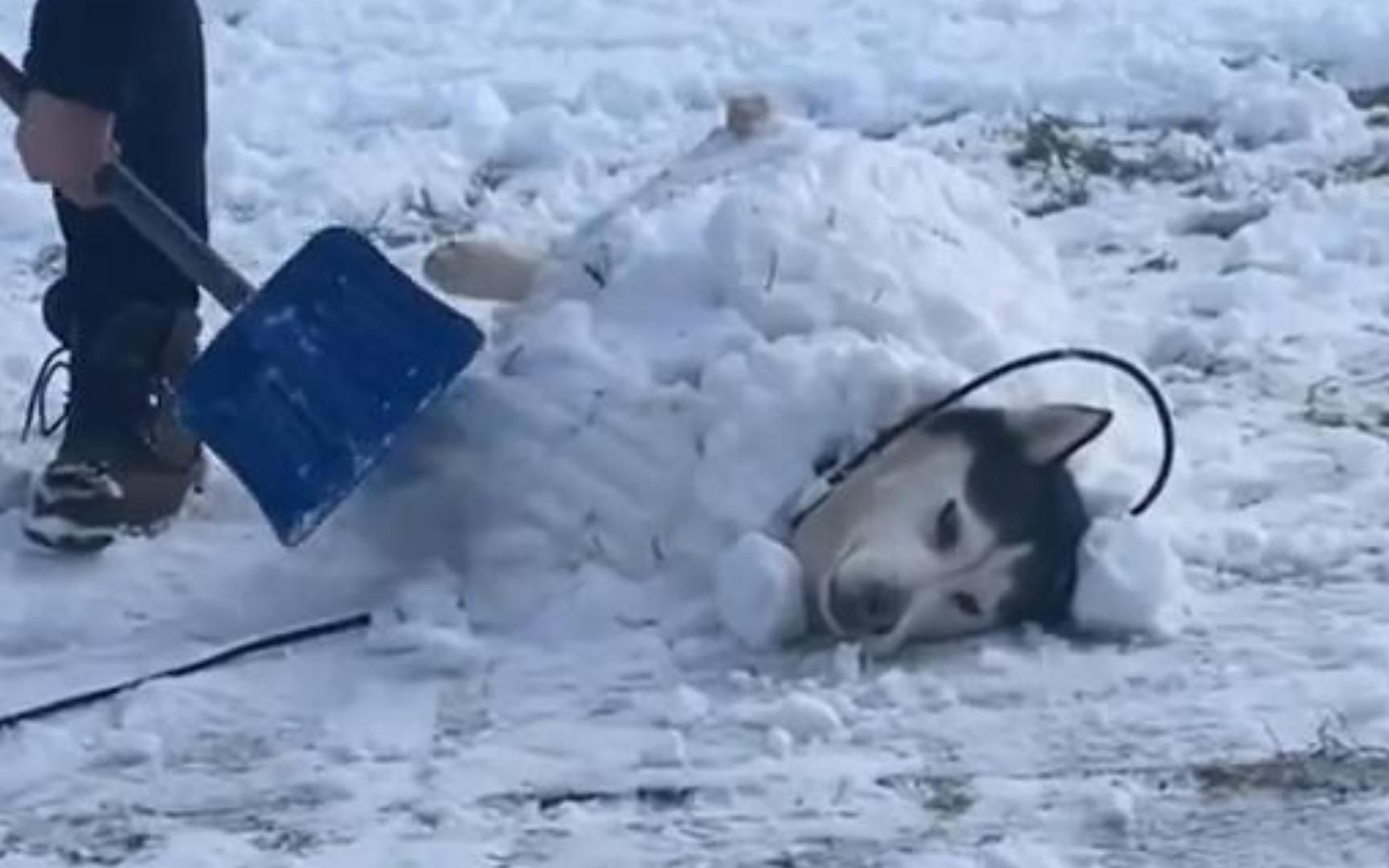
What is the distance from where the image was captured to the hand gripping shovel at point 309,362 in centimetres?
488

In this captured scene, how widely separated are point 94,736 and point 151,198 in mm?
806

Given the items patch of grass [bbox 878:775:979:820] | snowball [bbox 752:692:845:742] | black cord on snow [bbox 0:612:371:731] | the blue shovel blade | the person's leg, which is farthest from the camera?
the person's leg

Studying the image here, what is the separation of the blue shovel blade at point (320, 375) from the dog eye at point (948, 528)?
26.1 inches

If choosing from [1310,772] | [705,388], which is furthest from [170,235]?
[1310,772]

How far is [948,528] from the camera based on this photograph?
4.64 m

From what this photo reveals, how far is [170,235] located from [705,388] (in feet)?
2.33

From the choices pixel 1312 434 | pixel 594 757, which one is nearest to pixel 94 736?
pixel 594 757

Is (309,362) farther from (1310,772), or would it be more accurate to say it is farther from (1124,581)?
(1310,772)

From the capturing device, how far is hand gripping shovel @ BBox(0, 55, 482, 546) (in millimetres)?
4875

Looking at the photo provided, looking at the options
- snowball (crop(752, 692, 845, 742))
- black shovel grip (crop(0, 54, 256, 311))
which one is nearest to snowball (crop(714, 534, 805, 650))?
snowball (crop(752, 692, 845, 742))

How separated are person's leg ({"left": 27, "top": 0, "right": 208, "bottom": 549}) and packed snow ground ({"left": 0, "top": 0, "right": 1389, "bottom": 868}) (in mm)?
90

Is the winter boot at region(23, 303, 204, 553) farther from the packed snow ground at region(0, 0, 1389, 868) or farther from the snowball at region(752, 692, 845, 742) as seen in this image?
the snowball at region(752, 692, 845, 742)

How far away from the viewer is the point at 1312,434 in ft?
17.4

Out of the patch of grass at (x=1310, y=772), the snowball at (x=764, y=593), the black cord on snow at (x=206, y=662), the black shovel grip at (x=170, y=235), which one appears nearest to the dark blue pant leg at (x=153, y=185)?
the black shovel grip at (x=170, y=235)
